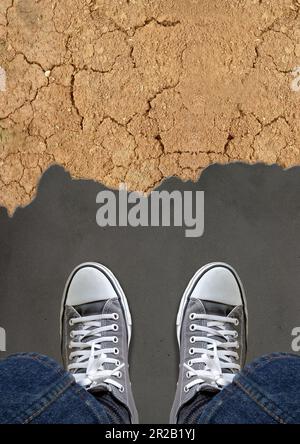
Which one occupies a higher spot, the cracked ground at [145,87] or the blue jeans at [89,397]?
the cracked ground at [145,87]

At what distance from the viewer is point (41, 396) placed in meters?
1.19

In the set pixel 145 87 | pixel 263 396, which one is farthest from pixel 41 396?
pixel 145 87

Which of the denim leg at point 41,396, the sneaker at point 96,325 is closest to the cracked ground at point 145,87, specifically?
the sneaker at point 96,325

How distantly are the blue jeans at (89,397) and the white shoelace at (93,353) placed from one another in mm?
334

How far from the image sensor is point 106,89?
5.65 ft

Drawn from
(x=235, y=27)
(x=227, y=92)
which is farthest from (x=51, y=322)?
(x=235, y=27)

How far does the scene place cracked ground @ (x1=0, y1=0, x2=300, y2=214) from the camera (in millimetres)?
1696

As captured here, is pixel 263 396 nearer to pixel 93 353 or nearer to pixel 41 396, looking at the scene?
pixel 41 396

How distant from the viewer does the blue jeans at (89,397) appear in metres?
1.15

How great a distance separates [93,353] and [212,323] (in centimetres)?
38

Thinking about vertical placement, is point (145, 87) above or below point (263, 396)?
above

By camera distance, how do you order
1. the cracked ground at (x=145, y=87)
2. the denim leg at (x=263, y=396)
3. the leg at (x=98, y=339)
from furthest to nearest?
the cracked ground at (x=145, y=87) < the leg at (x=98, y=339) < the denim leg at (x=263, y=396)

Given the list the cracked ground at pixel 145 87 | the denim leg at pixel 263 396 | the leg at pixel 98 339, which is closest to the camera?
the denim leg at pixel 263 396

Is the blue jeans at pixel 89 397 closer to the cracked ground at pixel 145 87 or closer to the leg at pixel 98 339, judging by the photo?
the leg at pixel 98 339
